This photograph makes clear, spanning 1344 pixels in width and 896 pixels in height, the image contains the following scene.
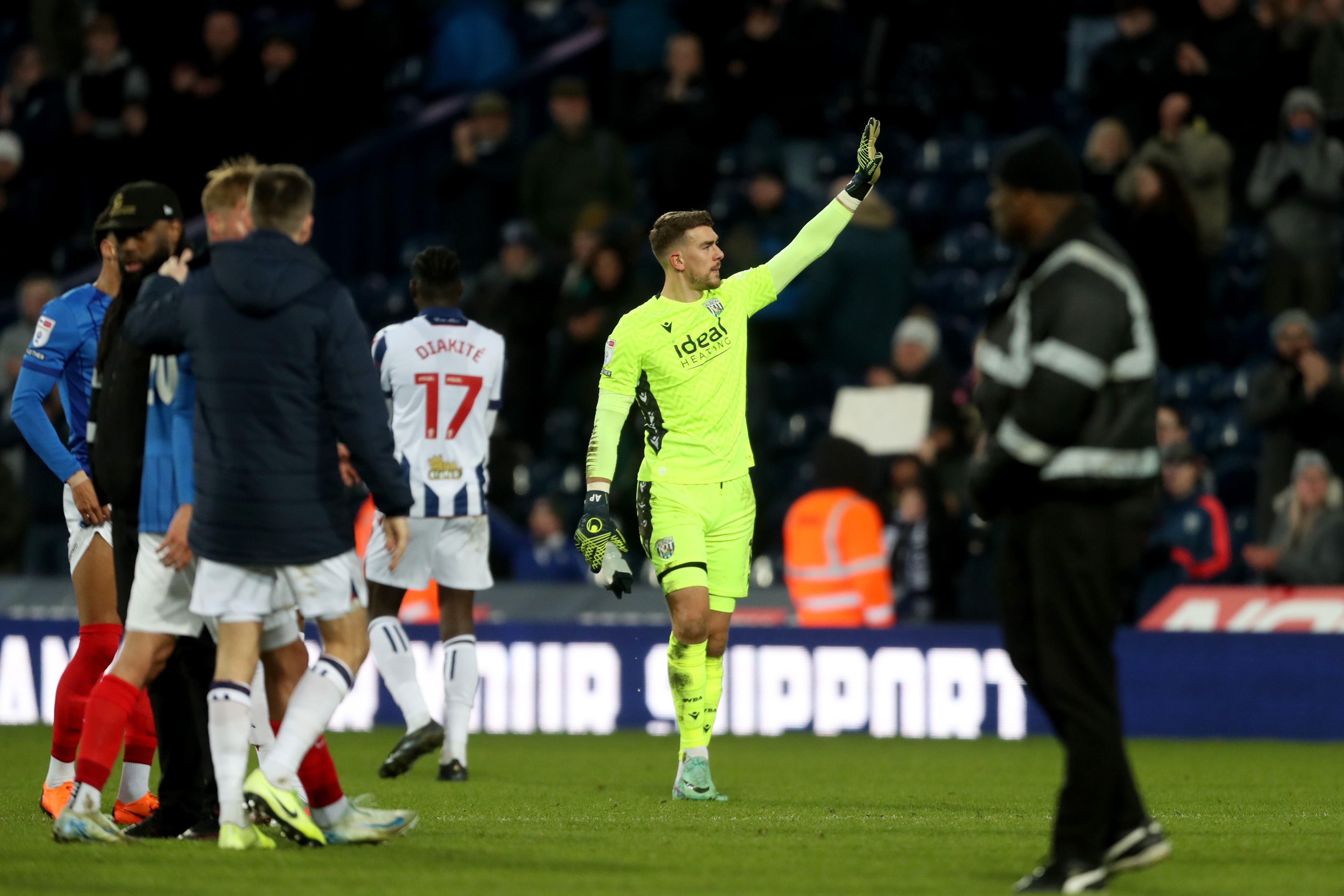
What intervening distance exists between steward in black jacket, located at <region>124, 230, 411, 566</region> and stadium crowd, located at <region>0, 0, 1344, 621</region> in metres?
7.49

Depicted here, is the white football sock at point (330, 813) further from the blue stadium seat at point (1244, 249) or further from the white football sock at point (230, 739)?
the blue stadium seat at point (1244, 249)

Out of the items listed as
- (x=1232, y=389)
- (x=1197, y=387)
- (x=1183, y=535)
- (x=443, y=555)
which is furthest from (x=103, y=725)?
(x=1232, y=389)

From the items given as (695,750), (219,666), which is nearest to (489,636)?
(695,750)

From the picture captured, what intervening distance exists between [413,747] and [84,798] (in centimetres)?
291

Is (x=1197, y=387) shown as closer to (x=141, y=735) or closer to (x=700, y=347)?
(x=700, y=347)

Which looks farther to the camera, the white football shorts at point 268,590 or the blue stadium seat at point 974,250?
the blue stadium seat at point 974,250

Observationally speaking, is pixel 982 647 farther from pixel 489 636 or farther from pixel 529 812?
pixel 529 812

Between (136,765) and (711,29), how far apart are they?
1268cm

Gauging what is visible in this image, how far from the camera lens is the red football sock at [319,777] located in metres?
7.28

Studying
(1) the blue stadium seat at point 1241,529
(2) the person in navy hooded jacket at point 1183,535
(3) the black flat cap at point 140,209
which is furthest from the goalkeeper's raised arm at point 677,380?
(1) the blue stadium seat at point 1241,529

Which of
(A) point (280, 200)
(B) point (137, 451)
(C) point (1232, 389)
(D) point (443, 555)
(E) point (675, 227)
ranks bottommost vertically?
(D) point (443, 555)

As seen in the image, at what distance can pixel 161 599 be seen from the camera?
289 inches

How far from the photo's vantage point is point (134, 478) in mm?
7598

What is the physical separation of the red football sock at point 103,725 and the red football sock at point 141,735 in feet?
2.18
